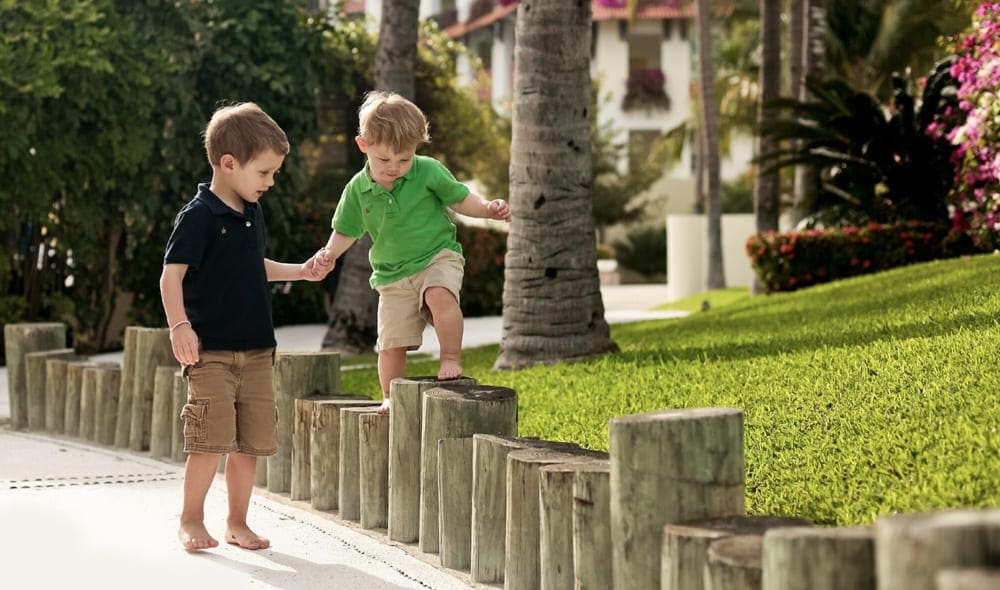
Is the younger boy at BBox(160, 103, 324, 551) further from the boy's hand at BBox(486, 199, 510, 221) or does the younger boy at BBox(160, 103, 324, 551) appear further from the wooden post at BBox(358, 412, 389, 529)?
the boy's hand at BBox(486, 199, 510, 221)

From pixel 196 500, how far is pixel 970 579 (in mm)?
3559

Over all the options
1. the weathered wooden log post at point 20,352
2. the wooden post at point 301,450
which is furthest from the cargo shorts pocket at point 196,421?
the weathered wooden log post at point 20,352

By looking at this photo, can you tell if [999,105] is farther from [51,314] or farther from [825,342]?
[51,314]

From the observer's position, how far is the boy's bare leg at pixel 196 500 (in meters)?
5.41

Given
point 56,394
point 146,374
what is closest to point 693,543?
point 146,374

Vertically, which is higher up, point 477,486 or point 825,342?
point 825,342

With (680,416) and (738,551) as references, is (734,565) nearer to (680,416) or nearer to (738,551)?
(738,551)

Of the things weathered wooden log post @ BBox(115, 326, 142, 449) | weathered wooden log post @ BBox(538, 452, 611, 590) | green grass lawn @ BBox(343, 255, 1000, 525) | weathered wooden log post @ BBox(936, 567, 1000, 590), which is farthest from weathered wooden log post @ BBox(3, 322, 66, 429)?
weathered wooden log post @ BBox(936, 567, 1000, 590)

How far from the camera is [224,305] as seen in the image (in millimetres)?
5332

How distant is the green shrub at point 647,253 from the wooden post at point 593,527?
33629 millimetres

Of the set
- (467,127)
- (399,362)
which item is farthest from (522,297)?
(467,127)

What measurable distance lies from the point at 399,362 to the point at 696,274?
21890 millimetres

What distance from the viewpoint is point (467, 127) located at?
2009cm

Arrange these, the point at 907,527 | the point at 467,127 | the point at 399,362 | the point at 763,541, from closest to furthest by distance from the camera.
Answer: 1. the point at 907,527
2. the point at 763,541
3. the point at 399,362
4. the point at 467,127
